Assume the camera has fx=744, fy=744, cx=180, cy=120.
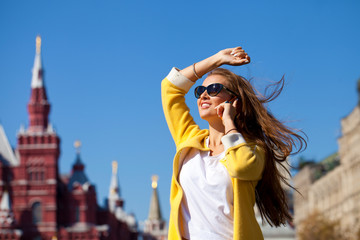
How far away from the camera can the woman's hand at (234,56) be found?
4.30 metres

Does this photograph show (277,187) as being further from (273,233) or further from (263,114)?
(273,233)

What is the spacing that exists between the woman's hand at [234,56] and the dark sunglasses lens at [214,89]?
0.47 ft

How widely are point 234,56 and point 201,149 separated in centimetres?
58

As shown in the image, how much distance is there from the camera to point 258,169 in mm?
4055

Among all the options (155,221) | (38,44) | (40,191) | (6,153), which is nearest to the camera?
(40,191)

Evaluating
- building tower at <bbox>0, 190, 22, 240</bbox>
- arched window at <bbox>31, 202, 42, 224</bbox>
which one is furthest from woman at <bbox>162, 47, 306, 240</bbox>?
arched window at <bbox>31, 202, 42, 224</bbox>

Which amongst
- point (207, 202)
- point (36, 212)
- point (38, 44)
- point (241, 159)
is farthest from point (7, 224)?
point (241, 159)

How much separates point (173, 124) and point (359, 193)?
186ft

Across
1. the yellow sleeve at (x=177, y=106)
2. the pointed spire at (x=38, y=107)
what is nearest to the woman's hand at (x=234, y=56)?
the yellow sleeve at (x=177, y=106)

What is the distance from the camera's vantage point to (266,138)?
14.5 feet

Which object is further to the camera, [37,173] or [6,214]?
[37,173]

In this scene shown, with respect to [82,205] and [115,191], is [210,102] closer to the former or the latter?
[82,205]

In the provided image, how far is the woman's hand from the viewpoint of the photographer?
430 cm

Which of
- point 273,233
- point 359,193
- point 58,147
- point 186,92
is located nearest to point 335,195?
point 359,193
